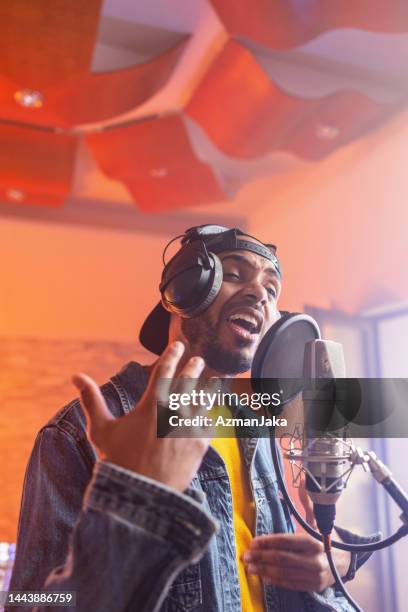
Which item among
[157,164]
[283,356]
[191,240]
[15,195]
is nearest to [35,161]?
[15,195]

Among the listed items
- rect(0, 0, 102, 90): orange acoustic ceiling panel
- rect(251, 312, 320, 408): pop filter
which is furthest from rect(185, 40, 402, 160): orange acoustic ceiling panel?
rect(251, 312, 320, 408): pop filter

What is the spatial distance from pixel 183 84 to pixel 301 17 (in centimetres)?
97

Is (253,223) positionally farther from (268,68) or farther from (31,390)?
(31,390)

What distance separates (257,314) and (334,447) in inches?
Result: 9.3

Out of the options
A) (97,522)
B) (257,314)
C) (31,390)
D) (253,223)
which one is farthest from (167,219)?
(97,522)

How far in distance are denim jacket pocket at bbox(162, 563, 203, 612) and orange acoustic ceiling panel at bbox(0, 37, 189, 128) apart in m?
1.91

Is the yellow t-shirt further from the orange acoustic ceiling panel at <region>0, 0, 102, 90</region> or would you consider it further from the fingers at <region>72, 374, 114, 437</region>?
the orange acoustic ceiling panel at <region>0, 0, 102, 90</region>

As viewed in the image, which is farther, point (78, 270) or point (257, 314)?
point (78, 270)

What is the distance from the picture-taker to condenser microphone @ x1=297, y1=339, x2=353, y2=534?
2.10 ft

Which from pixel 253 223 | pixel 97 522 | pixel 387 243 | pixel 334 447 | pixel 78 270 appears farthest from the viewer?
pixel 253 223

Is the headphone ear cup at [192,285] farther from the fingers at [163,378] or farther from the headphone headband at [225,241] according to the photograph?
the fingers at [163,378]

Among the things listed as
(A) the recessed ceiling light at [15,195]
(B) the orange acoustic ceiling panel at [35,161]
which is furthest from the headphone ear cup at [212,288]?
(A) the recessed ceiling light at [15,195]

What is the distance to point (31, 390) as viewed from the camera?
3.60 metres

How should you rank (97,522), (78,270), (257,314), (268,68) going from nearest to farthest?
1. (97,522)
2. (257,314)
3. (268,68)
4. (78,270)
